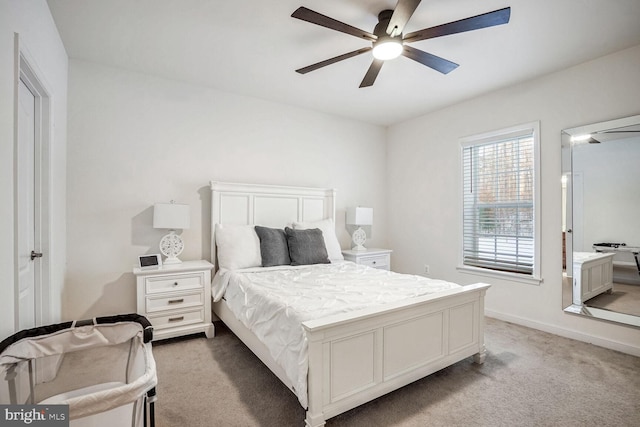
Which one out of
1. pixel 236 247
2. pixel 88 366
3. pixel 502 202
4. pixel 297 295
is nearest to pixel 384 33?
pixel 297 295

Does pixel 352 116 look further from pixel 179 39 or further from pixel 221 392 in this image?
pixel 221 392

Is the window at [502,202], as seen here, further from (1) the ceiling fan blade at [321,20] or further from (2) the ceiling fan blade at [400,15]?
(1) the ceiling fan blade at [321,20]

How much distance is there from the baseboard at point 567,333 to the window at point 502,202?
0.51 m

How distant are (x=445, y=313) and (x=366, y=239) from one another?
2.63 m

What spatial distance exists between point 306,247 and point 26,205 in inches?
90.3

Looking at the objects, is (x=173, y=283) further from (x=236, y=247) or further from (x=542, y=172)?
(x=542, y=172)

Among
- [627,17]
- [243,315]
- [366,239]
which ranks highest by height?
[627,17]

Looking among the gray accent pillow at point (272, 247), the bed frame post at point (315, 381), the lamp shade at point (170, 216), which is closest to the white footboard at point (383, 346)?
the bed frame post at point (315, 381)

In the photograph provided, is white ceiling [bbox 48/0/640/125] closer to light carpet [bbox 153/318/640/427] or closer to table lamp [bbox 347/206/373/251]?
table lamp [bbox 347/206/373/251]

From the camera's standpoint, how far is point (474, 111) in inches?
151

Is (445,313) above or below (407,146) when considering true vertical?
below

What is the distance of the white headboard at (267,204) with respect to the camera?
3432 mm

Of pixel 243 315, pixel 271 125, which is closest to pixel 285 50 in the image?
pixel 271 125

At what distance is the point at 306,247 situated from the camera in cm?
334
